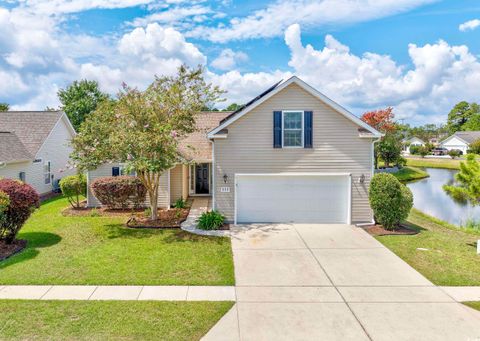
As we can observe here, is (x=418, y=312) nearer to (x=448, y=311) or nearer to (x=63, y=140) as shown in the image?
(x=448, y=311)

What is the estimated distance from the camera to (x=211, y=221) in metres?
12.5

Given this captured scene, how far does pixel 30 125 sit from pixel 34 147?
2618 mm

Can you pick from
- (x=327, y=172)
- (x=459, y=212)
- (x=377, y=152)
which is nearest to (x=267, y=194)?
(x=327, y=172)

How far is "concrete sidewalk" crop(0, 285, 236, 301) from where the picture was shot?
6832mm

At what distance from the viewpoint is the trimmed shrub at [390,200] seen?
1216 centimetres

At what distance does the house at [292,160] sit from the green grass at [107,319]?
7150mm

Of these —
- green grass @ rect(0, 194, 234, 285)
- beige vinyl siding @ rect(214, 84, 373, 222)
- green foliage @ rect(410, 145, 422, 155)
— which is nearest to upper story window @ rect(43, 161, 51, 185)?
green grass @ rect(0, 194, 234, 285)

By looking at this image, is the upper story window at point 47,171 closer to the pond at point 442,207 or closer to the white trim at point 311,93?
the white trim at point 311,93

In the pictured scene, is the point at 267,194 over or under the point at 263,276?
over

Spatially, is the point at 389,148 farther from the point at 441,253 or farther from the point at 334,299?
the point at 334,299

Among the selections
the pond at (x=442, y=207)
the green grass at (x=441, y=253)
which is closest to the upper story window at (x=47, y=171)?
the green grass at (x=441, y=253)

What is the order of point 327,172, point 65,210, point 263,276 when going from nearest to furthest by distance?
point 263,276
point 327,172
point 65,210

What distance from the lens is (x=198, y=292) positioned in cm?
717

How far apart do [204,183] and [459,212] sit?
52.4 ft
